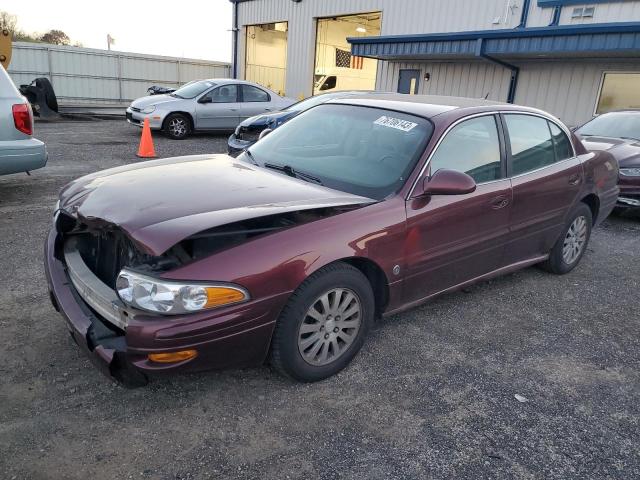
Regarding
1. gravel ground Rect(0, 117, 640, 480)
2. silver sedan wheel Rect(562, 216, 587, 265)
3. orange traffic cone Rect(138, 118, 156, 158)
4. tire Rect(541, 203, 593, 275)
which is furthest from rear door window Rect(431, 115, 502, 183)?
orange traffic cone Rect(138, 118, 156, 158)

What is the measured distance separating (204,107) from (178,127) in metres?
0.83

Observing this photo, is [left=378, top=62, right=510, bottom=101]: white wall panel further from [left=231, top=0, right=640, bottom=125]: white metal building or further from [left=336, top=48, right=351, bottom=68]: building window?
[left=336, top=48, right=351, bottom=68]: building window

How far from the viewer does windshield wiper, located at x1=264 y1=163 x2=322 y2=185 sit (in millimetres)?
3330

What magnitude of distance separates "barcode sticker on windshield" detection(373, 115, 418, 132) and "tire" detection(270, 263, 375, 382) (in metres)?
1.13

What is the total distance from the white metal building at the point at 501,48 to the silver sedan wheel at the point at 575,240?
7167 mm

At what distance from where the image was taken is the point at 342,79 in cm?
2392

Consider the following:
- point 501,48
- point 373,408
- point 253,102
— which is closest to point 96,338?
point 373,408

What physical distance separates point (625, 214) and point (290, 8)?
16.0m

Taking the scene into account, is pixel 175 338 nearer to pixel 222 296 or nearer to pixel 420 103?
pixel 222 296

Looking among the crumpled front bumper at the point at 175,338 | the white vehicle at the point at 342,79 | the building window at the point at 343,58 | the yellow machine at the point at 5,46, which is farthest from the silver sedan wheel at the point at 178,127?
the building window at the point at 343,58

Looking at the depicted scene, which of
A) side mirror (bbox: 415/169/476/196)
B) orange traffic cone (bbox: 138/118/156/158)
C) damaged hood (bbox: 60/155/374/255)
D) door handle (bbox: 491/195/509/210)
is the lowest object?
orange traffic cone (bbox: 138/118/156/158)

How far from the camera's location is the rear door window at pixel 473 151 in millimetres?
3383

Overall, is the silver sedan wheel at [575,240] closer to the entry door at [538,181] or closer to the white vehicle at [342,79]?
the entry door at [538,181]

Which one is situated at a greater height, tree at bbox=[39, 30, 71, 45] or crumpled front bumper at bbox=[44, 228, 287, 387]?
tree at bbox=[39, 30, 71, 45]
